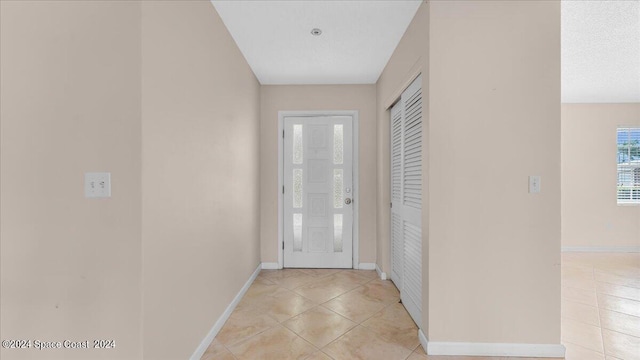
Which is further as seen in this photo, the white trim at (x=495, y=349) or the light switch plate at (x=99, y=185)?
the white trim at (x=495, y=349)

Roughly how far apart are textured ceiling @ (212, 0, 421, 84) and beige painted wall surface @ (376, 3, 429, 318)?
124 millimetres

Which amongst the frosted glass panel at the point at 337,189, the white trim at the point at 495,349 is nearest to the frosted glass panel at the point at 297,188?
the frosted glass panel at the point at 337,189

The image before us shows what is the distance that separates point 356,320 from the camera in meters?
2.20

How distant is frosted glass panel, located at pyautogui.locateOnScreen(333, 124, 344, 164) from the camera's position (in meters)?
3.49

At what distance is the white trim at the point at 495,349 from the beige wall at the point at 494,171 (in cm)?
4

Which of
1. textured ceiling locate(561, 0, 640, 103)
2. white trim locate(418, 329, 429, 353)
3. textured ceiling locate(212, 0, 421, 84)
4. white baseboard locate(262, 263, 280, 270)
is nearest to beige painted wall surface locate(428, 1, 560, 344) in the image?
white trim locate(418, 329, 429, 353)

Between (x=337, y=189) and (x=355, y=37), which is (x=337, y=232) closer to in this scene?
(x=337, y=189)

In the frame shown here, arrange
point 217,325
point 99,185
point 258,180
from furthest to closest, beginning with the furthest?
1. point 258,180
2. point 217,325
3. point 99,185

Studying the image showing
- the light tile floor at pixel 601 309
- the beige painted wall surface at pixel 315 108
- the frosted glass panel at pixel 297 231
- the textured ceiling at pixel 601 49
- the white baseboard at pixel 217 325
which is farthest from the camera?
the frosted glass panel at pixel 297 231

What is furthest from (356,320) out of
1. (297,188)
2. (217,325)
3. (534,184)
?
(297,188)

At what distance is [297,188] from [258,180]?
20.4 inches

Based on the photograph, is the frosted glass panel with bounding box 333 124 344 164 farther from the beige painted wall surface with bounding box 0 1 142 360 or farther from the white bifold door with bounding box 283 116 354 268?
the beige painted wall surface with bounding box 0 1 142 360

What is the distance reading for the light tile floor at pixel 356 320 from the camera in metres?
1.80

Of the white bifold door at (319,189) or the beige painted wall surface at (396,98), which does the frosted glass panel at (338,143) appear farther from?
the beige painted wall surface at (396,98)
